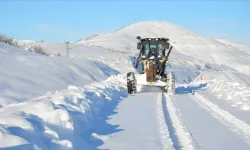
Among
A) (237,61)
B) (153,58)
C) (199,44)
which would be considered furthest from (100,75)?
(199,44)

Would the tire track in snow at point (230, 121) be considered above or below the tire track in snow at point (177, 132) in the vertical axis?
below

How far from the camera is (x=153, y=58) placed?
1906cm

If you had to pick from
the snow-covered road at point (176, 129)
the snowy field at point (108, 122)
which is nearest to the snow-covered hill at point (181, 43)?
the snowy field at point (108, 122)

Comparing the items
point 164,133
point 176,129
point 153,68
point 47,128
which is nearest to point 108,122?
point 176,129

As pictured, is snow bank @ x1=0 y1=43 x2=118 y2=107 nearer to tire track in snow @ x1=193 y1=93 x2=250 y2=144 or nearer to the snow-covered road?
the snow-covered road

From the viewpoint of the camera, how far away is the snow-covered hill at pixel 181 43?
107m

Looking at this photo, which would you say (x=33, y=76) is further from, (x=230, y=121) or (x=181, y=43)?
(x=181, y=43)

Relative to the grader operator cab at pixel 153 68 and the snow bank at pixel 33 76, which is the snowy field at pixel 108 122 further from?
the grader operator cab at pixel 153 68

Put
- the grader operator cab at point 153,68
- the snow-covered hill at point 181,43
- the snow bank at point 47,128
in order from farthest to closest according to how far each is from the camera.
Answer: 1. the snow-covered hill at point 181,43
2. the grader operator cab at point 153,68
3. the snow bank at point 47,128

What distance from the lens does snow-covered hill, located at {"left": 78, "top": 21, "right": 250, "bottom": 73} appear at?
107m

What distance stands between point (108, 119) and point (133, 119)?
0.61m

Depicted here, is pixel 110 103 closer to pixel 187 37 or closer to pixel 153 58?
pixel 153 58

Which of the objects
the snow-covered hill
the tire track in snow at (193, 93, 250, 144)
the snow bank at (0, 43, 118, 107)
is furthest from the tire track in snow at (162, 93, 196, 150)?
the snow-covered hill

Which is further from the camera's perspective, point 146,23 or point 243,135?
point 146,23
